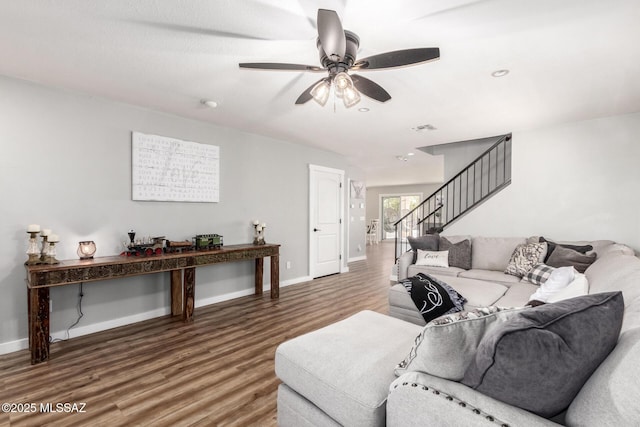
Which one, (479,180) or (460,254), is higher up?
(479,180)

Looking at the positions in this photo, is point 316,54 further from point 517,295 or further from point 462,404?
point 517,295

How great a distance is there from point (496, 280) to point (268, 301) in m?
2.90

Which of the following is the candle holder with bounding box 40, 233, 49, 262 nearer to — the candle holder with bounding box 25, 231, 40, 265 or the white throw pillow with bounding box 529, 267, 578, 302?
the candle holder with bounding box 25, 231, 40, 265

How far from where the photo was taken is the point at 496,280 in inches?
140

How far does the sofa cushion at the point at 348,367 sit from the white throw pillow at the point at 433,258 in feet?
8.30

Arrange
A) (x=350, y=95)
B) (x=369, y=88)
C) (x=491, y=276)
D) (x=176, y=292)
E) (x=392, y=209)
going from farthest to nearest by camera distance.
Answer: (x=392, y=209), (x=491, y=276), (x=176, y=292), (x=369, y=88), (x=350, y=95)

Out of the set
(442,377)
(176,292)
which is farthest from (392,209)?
(442,377)

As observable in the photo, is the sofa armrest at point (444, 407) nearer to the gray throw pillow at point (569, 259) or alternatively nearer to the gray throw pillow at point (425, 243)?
the gray throw pillow at point (569, 259)

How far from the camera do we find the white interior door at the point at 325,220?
18.1 feet

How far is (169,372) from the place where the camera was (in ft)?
7.71

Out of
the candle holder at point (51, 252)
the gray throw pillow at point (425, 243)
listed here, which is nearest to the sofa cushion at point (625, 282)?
the gray throw pillow at point (425, 243)

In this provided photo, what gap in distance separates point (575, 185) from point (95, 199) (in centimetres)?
597

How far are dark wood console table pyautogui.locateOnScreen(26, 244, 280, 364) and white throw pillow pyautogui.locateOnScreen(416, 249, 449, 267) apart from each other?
2.13 metres

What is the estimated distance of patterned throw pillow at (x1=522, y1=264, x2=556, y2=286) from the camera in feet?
10.3
